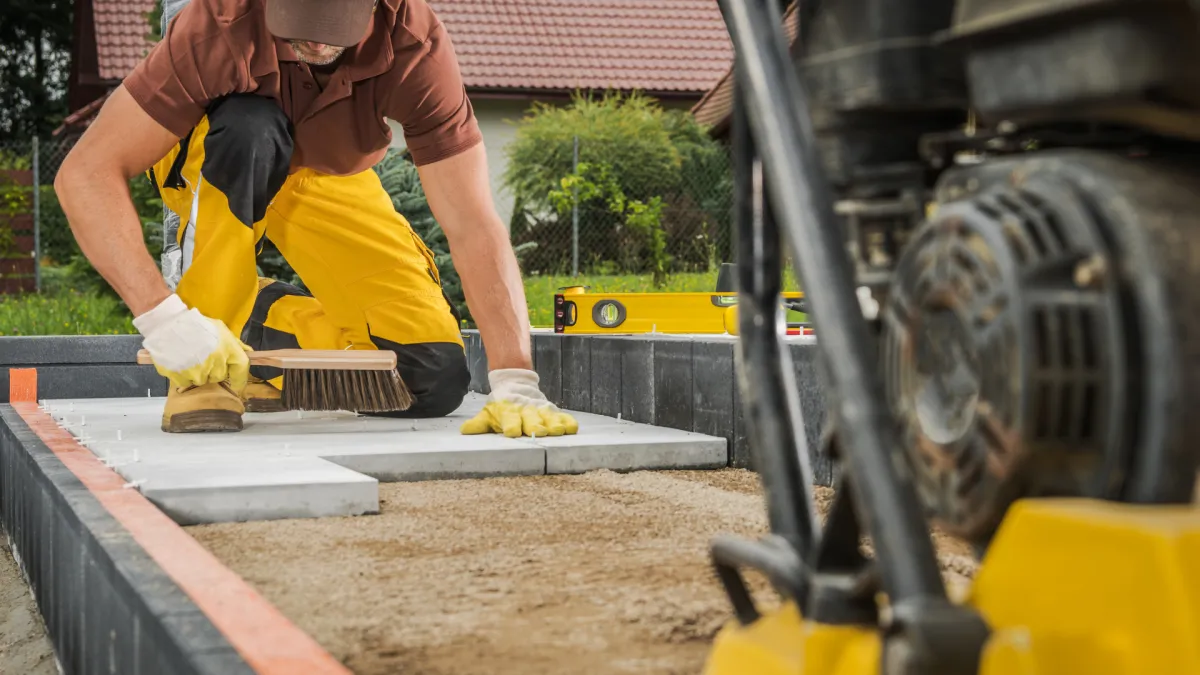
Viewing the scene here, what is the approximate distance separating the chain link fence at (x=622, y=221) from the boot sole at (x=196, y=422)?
30.4 feet

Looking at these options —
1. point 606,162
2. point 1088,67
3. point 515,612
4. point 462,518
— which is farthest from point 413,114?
point 606,162

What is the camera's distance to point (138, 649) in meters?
1.65

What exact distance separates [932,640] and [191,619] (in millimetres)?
939

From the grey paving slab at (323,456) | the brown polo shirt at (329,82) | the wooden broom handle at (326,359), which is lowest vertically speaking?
the grey paving slab at (323,456)

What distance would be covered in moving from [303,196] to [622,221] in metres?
9.98

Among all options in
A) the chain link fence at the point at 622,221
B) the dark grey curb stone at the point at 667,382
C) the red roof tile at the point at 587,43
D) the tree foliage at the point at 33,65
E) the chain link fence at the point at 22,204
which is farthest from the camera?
the tree foliage at the point at 33,65

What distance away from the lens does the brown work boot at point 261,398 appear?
4500 mm

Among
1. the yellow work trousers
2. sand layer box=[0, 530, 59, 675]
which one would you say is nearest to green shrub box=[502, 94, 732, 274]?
the yellow work trousers

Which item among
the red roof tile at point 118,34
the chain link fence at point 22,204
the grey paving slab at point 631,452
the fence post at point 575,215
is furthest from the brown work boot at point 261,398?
the red roof tile at point 118,34

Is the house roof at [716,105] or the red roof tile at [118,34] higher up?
the red roof tile at [118,34]

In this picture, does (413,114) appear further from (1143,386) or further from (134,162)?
(1143,386)

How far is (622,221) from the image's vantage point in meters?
14.0

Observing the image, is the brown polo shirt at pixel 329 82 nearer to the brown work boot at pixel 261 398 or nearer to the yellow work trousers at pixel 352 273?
the yellow work trousers at pixel 352 273

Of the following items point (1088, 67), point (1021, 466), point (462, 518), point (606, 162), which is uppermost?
point (606, 162)
